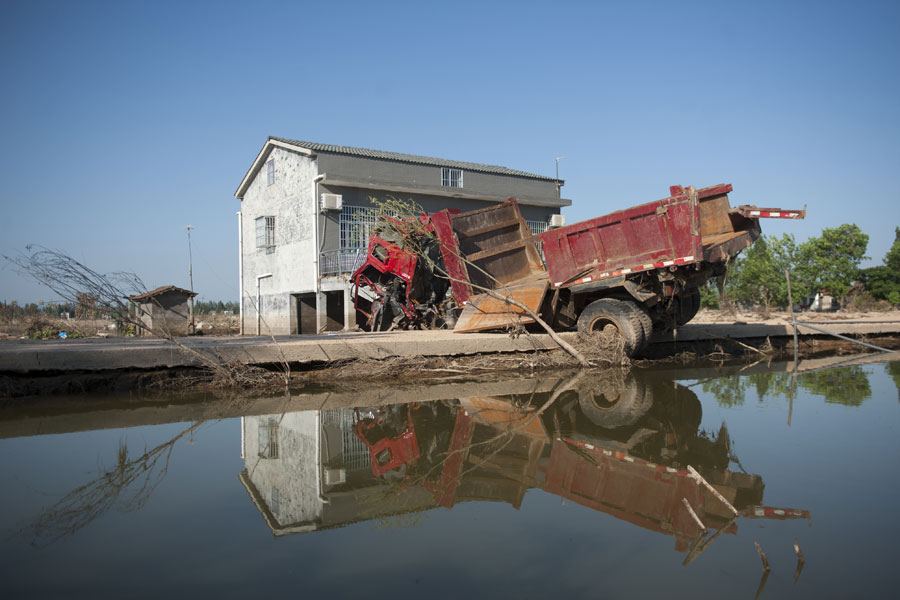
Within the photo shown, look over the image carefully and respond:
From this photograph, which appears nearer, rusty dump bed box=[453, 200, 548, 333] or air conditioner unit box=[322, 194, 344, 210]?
rusty dump bed box=[453, 200, 548, 333]

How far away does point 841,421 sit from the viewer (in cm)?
583

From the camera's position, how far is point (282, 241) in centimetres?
2348

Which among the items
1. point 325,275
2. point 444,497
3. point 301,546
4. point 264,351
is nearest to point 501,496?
point 444,497

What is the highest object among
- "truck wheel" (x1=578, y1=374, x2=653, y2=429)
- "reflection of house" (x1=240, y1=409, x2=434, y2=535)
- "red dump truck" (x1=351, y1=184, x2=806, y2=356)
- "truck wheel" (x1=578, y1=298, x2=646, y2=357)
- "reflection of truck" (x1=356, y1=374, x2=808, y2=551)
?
"red dump truck" (x1=351, y1=184, x2=806, y2=356)

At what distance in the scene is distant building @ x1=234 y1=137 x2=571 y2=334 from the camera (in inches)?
825

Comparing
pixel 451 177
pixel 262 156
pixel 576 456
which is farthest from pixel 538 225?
pixel 576 456

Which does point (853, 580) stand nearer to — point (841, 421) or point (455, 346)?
point (841, 421)

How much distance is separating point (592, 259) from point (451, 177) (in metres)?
14.4

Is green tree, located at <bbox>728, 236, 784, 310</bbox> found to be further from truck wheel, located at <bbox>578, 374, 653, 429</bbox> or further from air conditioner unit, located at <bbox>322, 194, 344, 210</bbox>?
truck wheel, located at <bbox>578, 374, 653, 429</bbox>

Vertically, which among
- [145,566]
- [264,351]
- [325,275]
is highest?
[325,275]

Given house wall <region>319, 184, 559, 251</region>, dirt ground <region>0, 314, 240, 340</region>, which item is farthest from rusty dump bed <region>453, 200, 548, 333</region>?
dirt ground <region>0, 314, 240, 340</region>

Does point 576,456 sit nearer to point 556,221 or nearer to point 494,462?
point 494,462

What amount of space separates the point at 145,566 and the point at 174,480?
56.5 inches

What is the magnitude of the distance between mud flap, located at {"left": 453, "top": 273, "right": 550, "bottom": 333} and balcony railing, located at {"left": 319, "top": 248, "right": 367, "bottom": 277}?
981 centimetres
